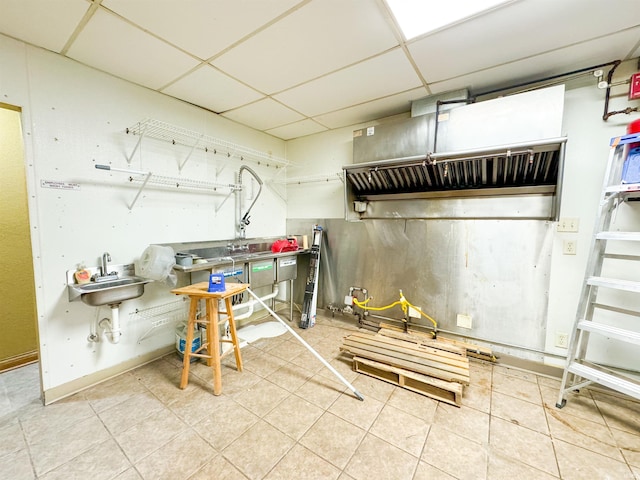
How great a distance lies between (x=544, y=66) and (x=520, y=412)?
258cm

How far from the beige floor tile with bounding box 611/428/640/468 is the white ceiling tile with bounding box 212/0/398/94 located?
2856 millimetres

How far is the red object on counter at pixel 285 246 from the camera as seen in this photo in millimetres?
3164

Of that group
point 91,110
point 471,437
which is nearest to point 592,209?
point 471,437

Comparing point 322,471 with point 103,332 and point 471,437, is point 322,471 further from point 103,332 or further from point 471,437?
point 103,332

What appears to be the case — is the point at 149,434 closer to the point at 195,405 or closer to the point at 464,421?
the point at 195,405

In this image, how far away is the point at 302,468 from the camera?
136cm

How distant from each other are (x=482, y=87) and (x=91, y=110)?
3.31 meters

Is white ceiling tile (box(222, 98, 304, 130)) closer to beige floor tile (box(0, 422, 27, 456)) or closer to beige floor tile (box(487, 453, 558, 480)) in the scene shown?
beige floor tile (box(0, 422, 27, 456))

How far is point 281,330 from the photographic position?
3.09 metres

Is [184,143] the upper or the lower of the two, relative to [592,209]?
upper

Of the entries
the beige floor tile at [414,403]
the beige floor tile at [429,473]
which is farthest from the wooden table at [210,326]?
the beige floor tile at [429,473]

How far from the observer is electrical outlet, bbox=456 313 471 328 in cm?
251

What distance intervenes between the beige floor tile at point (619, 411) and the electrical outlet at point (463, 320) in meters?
0.92

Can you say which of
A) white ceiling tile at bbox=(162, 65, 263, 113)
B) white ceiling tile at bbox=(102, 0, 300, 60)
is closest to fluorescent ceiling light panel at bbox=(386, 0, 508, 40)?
white ceiling tile at bbox=(102, 0, 300, 60)
